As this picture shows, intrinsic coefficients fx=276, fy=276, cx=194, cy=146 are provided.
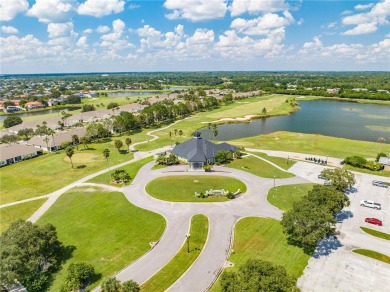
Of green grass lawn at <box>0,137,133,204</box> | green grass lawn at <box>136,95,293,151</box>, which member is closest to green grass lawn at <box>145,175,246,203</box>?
green grass lawn at <box>0,137,133,204</box>

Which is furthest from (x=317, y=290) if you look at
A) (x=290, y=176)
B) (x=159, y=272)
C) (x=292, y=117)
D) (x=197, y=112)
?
(x=197, y=112)

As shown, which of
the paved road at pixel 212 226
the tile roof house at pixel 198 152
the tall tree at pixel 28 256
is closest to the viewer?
the tall tree at pixel 28 256

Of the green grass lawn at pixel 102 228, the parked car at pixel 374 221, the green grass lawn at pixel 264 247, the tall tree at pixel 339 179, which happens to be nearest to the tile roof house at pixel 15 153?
the green grass lawn at pixel 102 228

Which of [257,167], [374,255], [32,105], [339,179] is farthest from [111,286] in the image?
[32,105]

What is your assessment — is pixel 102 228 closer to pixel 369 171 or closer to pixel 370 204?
pixel 370 204

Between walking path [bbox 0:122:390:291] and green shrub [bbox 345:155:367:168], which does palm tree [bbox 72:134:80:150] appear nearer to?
walking path [bbox 0:122:390:291]

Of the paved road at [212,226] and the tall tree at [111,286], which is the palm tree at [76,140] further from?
the tall tree at [111,286]

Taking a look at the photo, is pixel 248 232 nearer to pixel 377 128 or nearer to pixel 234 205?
pixel 234 205
